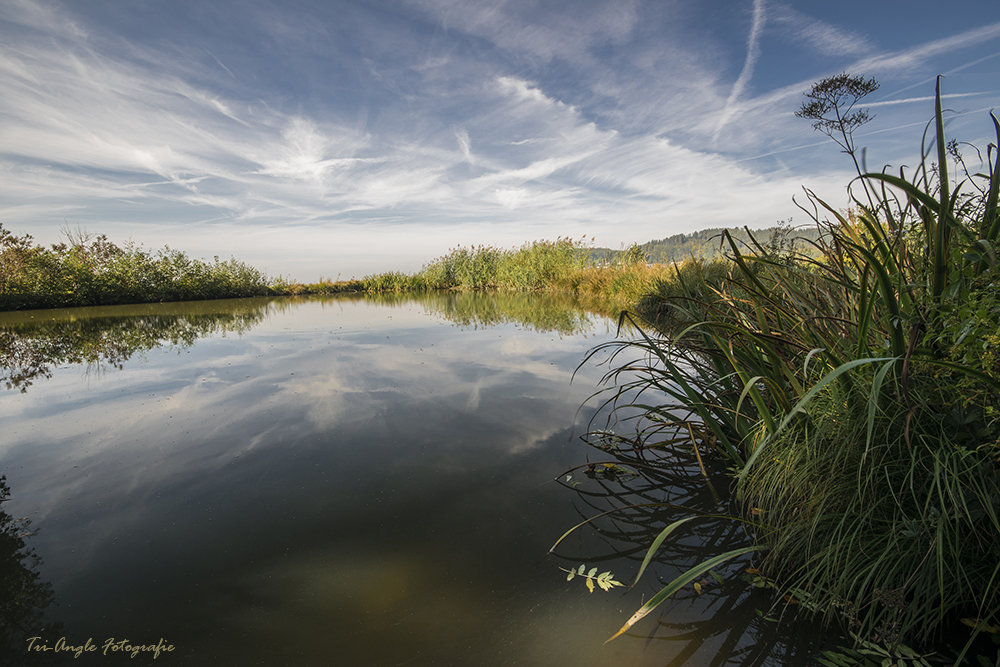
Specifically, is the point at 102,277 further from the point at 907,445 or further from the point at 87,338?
the point at 907,445

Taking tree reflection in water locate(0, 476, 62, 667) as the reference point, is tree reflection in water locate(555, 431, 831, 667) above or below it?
above

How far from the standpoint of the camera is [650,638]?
123 centimetres

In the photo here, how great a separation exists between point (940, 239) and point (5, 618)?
3188mm

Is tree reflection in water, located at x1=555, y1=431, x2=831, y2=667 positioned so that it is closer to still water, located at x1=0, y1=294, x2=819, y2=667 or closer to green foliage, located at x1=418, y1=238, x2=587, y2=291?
still water, located at x1=0, y1=294, x2=819, y2=667

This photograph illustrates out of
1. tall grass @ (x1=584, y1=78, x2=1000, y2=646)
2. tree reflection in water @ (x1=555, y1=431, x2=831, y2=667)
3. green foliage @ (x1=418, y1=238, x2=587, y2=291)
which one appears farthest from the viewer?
green foliage @ (x1=418, y1=238, x2=587, y2=291)

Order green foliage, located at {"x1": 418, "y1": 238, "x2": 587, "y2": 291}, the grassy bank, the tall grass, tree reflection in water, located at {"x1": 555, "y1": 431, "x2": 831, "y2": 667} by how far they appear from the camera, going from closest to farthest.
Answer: the tall grass, tree reflection in water, located at {"x1": 555, "y1": 431, "x2": 831, "y2": 667}, the grassy bank, green foliage, located at {"x1": 418, "y1": 238, "x2": 587, "y2": 291}

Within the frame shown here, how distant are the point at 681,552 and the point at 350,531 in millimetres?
1433

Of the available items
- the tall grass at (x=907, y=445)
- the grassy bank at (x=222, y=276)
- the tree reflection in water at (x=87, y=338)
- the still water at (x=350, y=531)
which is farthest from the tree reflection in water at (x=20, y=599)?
the grassy bank at (x=222, y=276)

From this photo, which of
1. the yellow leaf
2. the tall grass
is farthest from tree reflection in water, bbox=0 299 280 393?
the yellow leaf

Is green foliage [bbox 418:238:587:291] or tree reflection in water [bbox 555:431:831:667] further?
green foliage [bbox 418:238:587:291]

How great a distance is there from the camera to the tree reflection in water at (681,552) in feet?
3.91

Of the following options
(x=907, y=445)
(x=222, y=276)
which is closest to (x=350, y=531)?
(x=907, y=445)

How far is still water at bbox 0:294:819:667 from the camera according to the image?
4.09 feet

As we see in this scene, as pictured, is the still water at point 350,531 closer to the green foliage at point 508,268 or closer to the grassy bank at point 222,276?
the grassy bank at point 222,276
